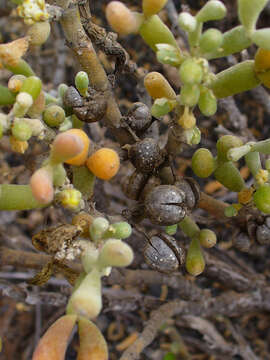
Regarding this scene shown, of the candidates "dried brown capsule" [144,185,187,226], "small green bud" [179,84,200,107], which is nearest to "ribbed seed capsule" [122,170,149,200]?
"dried brown capsule" [144,185,187,226]

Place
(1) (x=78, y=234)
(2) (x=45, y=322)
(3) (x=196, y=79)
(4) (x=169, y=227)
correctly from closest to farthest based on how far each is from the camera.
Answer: (3) (x=196, y=79) < (1) (x=78, y=234) < (4) (x=169, y=227) < (2) (x=45, y=322)

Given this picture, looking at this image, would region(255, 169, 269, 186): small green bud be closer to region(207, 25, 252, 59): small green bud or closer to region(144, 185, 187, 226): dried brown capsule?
region(144, 185, 187, 226): dried brown capsule

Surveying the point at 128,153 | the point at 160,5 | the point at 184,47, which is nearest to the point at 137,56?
the point at 184,47

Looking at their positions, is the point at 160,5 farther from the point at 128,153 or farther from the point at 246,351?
the point at 246,351

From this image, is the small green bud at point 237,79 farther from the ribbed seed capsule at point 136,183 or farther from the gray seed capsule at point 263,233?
the gray seed capsule at point 263,233

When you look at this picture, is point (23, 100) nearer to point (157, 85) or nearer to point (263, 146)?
point (157, 85)

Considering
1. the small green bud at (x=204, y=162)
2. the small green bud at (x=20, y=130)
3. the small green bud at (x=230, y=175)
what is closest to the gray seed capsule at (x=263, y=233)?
the small green bud at (x=230, y=175)

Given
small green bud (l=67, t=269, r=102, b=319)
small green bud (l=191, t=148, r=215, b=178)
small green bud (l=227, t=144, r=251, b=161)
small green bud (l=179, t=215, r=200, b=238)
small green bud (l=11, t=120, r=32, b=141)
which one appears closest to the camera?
small green bud (l=67, t=269, r=102, b=319)
